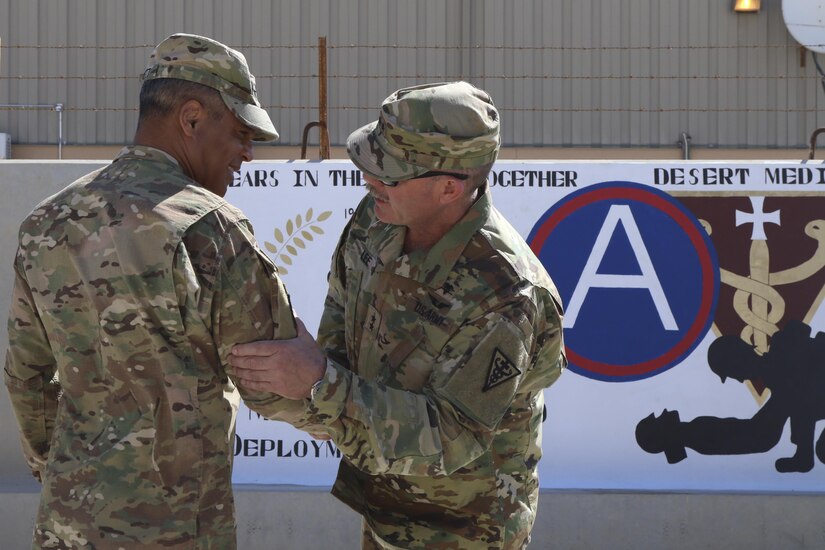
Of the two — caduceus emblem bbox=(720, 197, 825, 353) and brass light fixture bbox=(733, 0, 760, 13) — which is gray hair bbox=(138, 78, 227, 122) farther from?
brass light fixture bbox=(733, 0, 760, 13)

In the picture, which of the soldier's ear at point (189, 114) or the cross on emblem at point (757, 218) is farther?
the cross on emblem at point (757, 218)

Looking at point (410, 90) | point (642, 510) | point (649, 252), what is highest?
point (410, 90)

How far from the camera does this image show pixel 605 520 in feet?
17.4

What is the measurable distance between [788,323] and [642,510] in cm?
118

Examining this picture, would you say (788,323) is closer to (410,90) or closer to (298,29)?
(410,90)

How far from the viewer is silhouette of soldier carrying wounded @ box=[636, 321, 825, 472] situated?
5.33 metres

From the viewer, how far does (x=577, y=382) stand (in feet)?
17.5

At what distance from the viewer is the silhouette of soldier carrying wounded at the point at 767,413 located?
5.33m

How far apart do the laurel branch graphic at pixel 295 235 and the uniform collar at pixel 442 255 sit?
2717 millimetres

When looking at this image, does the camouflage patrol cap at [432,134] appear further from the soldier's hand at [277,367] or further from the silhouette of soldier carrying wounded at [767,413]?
the silhouette of soldier carrying wounded at [767,413]

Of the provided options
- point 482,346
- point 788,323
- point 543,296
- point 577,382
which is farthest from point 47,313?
point 788,323

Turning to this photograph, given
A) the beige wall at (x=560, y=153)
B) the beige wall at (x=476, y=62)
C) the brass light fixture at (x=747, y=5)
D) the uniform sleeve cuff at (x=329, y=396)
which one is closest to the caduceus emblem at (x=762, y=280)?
the uniform sleeve cuff at (x=329, y=396)

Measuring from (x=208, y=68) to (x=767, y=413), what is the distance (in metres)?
3.82

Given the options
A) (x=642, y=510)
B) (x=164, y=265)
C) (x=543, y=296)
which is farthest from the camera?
(x=642, y=510)
